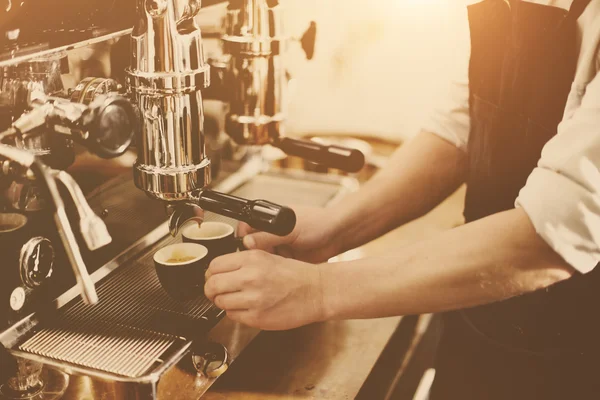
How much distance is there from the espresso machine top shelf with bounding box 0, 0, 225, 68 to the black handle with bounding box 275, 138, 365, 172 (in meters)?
0.31

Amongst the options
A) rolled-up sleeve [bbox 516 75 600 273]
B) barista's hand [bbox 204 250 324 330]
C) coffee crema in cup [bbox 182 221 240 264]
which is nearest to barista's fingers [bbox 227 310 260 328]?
barista's hand [bbox 204 250 324 330]

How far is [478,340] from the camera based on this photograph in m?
1.12

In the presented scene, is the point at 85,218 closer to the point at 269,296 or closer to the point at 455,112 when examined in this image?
the point at 269,296

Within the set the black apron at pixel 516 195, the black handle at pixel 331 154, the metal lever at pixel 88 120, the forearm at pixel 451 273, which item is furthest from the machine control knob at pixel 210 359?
the black apron at pixel 516 195

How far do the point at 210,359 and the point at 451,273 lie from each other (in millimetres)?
287

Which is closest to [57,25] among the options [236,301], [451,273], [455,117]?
[236,301]

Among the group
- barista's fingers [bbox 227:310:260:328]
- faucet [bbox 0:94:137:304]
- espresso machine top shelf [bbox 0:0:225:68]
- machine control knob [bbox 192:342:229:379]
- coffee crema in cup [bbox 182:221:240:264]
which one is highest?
espresso machine top shelf [bbox 0:0:225:68]

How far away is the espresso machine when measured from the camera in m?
0.75

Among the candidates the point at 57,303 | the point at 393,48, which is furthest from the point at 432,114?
the point at 393,48

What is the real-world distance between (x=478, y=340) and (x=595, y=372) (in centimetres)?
18

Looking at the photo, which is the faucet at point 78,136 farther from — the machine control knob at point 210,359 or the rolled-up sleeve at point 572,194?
the rolled-up sleeve at point 572,194

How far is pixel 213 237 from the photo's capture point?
3.17 ft

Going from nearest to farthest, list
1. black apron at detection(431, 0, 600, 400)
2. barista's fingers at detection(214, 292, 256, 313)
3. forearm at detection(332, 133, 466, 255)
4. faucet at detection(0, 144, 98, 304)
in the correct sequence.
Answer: faucet at detection(0, 144, 98, 304), barista's fingers at detection(214, 292, 256, 313), black apron at detection(431, 0, 600, 400), forearm at detection(332, 133, 466, 255)

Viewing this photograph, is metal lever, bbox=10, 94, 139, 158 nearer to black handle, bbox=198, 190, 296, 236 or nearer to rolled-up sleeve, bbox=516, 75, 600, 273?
black handle, bbox=198, 190, 296, 236
